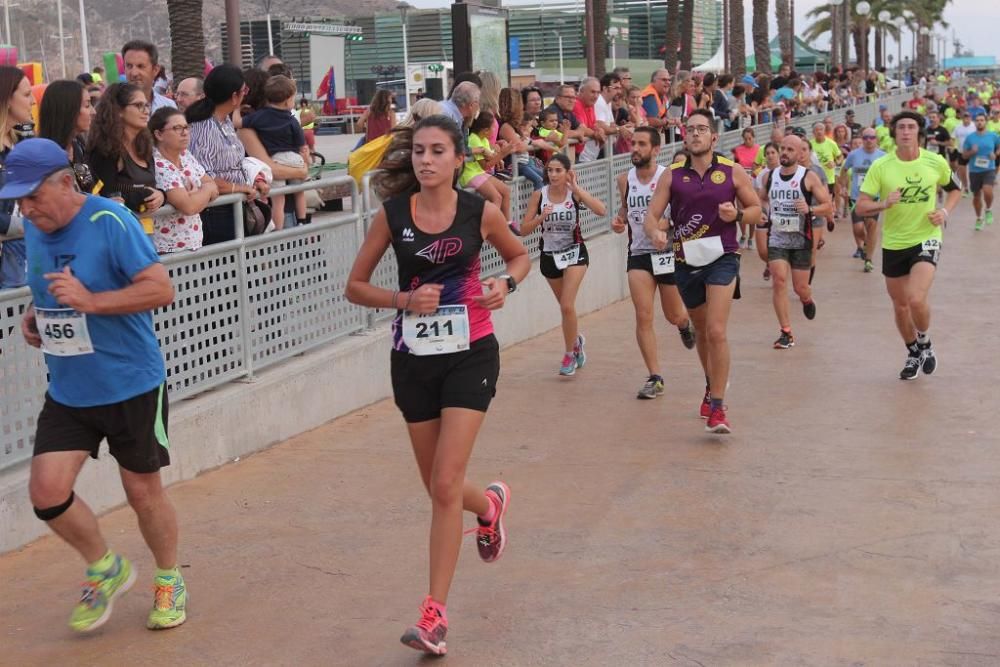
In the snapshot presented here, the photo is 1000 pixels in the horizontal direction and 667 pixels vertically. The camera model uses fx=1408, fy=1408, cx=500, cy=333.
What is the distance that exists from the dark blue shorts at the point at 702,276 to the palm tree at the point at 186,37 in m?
9.39

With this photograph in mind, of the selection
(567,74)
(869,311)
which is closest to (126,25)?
(567,74)

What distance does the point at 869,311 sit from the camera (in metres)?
14.8

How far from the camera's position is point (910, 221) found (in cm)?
1080

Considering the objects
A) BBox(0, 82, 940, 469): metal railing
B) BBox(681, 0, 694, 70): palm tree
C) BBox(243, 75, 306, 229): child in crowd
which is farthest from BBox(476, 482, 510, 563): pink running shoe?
BBox(681, 0, 694, 70): palm tree

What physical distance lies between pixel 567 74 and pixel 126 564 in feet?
204

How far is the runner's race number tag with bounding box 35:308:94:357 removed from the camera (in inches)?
204

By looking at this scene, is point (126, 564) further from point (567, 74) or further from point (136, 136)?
point (567, 74)

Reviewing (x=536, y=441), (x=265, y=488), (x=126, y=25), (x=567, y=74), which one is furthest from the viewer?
(x=126, y=25)

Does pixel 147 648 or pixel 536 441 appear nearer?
pixel 147 648

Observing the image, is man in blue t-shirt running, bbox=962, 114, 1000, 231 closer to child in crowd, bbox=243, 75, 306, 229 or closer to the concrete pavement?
the concrete pavement

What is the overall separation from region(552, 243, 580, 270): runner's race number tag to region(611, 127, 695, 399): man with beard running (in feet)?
1.27

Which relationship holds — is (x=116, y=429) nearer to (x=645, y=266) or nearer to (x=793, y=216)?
(x=645, y=266)

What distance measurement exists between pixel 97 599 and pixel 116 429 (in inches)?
28.1

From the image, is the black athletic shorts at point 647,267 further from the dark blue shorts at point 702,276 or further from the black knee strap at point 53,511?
the black knee strap at point 53,511
